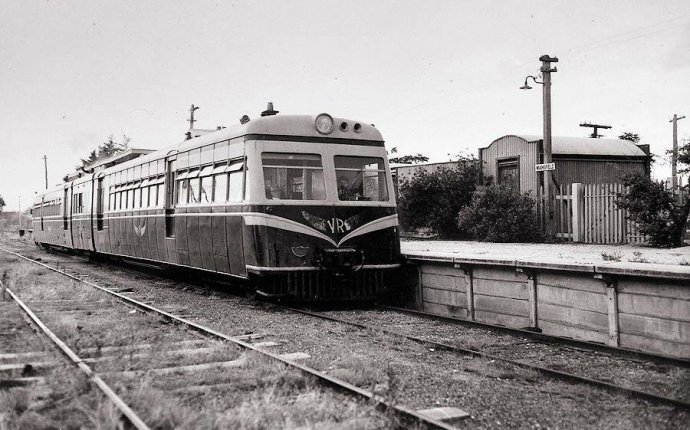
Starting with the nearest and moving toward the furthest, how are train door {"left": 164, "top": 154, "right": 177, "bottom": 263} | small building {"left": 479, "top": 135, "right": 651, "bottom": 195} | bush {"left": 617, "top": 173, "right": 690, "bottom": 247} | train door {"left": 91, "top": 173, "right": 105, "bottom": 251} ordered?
train door {"left": 164, "top": 154, "right": 177, "bottom": 263} < bush {"left": 617, "top": 173, "right": 690, "bottom": 247} < train door {"left": 91, "top": 173, "right": 105, "bottom": 251} < small building {"left": 479, "top": 135, "right": 651, "bottom": 195}

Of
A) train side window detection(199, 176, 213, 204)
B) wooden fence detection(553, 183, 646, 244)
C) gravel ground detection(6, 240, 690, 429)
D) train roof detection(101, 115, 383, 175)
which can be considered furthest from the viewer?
wooden fence detection(553, 183, 646, 244)

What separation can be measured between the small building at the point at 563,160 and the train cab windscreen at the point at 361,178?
970 centimetres

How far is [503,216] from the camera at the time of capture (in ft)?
62.7

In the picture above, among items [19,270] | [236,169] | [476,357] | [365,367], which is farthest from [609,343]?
[19,270]

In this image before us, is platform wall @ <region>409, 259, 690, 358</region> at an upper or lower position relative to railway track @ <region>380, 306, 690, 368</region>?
upper

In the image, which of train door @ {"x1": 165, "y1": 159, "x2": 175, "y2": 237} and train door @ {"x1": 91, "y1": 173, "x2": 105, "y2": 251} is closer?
train door @ {"x1": 165, "y1": 159, "x2": 175, "y2": 237}

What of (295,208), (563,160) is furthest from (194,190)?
(563,160)

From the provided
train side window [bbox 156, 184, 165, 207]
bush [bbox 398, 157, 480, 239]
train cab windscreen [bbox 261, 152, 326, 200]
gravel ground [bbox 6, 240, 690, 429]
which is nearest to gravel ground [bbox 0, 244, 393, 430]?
gravel ground [bbox 6, 240, 690, 429]

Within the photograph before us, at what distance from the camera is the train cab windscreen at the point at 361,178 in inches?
442

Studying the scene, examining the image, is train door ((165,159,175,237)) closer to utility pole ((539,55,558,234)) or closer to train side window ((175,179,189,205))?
train side window ((175,179,189,205))

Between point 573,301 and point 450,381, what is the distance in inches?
123

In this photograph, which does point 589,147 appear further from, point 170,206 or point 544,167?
point 170,206

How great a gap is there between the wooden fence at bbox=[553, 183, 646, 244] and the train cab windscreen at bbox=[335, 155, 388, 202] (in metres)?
7.21

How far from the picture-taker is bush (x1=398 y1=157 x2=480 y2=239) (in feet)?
74.7
